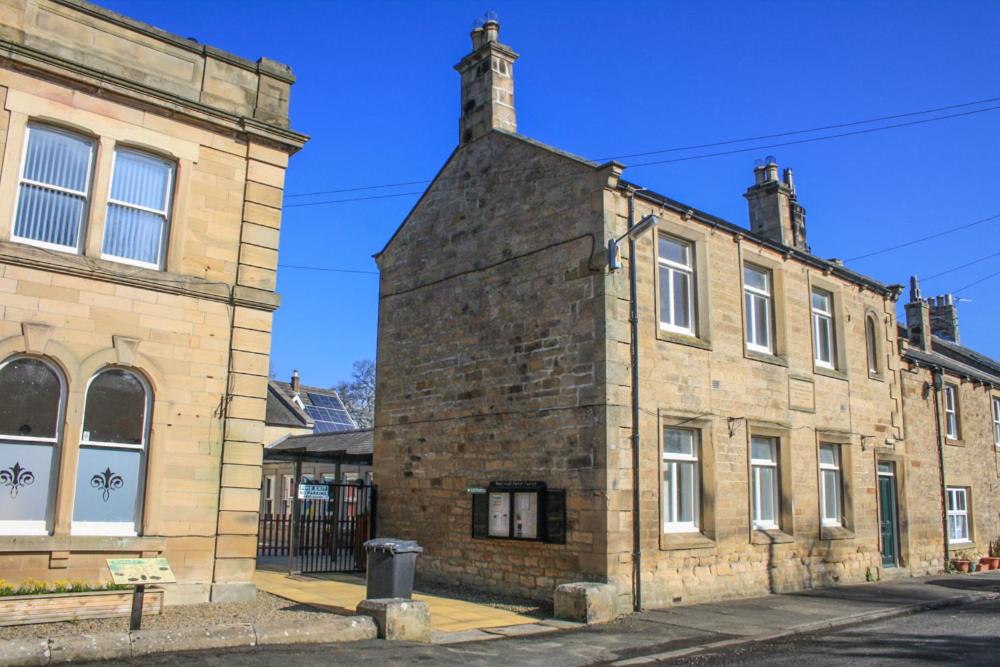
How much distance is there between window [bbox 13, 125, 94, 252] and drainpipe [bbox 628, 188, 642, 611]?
27.5 ft

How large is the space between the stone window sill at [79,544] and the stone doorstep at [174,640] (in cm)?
235

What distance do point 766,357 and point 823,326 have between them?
336cm

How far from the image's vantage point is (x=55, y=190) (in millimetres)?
10555

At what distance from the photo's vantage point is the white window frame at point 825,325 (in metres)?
18.6

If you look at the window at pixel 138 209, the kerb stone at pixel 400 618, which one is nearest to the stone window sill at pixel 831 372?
the kerb stone at pixel 400 618

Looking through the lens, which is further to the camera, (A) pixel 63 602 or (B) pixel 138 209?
(B) pixel 138 209

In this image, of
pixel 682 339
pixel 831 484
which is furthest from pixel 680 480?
pixel 831 484

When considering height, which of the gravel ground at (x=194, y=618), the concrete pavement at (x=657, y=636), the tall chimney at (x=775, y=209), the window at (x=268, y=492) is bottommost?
the concrete pavement at (x=657, y=636)

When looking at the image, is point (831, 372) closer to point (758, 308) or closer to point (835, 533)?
point (758, 308)

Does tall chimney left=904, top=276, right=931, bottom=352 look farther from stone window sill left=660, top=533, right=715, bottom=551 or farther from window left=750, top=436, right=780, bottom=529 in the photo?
stone window sill left=660, top=533, right=715, bottom=551

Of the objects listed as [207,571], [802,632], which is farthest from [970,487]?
[207,571]

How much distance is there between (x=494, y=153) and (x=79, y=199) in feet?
26.3

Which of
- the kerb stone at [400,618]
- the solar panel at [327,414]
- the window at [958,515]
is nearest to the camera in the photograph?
the kerb stone at [400,618]

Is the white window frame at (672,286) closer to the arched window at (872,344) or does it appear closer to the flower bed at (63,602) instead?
the arched window at (872,344)
